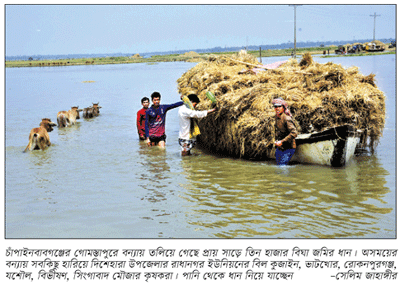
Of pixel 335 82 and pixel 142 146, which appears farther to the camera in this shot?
pixel 142 146

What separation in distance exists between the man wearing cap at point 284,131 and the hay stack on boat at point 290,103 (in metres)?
0.38

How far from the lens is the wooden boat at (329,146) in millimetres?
9906

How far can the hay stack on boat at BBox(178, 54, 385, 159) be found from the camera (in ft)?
35.0

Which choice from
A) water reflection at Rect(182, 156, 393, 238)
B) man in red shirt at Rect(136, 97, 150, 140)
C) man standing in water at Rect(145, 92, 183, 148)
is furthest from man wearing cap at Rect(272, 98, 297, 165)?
man in red shirt at Rect(136, 97, 150, 140)

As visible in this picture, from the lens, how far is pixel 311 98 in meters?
10.9

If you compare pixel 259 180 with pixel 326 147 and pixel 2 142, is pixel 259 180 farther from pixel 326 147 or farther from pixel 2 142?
pixel 2 142

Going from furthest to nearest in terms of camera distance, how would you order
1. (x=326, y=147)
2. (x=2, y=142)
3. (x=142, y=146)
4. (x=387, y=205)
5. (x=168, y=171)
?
1. (x=142, y=146)
2. (x=168, y=171)
3. (x=326, y=147)
4. (x=2, y=142)
5. (x=387, y=205)

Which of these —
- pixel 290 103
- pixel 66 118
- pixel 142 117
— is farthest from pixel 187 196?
pixel 66 118

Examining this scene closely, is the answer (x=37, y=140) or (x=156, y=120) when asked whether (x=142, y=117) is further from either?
(x=37, y=140)

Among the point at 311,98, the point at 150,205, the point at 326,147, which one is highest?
the point at 311,98

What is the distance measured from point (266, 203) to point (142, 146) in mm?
6934

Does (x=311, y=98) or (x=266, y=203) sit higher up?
(x=311, y=98)

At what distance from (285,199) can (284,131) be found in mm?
2106

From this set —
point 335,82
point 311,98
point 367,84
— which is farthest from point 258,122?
point 367,84
